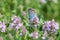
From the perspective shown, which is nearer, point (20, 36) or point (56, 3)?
point (20, 36)

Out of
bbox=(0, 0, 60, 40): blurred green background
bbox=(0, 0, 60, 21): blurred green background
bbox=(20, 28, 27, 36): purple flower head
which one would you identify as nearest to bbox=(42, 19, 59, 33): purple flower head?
bbox=(20, 28, 27, 36): purple flower head

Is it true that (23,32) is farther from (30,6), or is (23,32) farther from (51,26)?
(30,6)

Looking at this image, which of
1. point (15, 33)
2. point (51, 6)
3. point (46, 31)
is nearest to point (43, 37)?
point (46, 31)

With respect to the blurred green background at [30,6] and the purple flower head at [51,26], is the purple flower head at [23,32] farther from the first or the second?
the blurred green background at [30,6]

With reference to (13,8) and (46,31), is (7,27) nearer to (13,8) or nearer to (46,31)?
(46,31)

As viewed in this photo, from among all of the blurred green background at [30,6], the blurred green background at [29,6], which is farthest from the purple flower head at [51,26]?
the blurred green background at [30,6]

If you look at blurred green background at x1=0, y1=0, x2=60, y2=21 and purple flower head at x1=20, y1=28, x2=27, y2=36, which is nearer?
purple flower head at x1=20, y1=28, x2=27, y2=36

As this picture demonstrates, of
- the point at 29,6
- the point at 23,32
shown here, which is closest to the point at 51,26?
the point at 23,32

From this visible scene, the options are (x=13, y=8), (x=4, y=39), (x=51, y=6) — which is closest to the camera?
(x=4, y=39)

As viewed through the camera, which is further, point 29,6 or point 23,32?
point 29,6

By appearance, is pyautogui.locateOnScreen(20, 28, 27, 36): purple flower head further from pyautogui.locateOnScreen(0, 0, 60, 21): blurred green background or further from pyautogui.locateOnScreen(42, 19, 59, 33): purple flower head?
pyautogui.locateOnScreen(0, 0, 60, 21): blurred green background

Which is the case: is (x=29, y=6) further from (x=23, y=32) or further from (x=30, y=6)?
(x=23, y=32)
